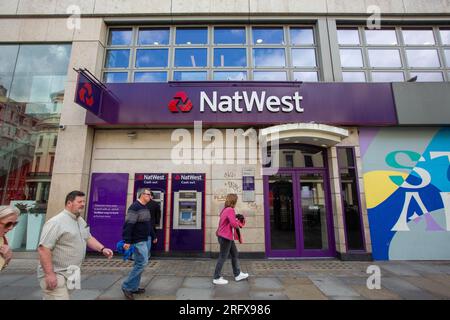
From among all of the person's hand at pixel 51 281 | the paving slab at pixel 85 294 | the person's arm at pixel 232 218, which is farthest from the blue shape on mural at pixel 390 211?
the person's hand at pixel 51 281

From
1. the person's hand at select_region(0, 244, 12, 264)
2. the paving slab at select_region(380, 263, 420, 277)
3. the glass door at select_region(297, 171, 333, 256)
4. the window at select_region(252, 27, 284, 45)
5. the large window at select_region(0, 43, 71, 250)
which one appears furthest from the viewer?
the window at select_region(252, 27, 284, 45)

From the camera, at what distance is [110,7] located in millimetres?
8141

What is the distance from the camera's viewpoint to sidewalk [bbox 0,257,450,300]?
14.1 feet

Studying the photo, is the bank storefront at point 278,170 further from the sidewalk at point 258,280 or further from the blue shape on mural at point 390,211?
the sidewalk at point 258,280

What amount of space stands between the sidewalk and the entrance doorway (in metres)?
0.47

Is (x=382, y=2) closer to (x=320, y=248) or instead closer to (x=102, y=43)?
(x=320, y=248)

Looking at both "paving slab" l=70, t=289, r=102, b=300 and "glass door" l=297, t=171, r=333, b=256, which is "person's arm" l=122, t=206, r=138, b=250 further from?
"glass door" l=297, t=171, r=333, b=256

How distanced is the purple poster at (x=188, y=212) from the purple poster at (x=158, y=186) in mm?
244

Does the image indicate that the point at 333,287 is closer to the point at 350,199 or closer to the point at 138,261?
the point at 350,199

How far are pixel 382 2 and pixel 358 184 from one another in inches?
251

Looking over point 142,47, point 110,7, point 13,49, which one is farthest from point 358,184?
point 13,49

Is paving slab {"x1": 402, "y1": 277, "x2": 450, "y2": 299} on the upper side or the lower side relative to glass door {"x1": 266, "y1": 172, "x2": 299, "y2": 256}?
lower

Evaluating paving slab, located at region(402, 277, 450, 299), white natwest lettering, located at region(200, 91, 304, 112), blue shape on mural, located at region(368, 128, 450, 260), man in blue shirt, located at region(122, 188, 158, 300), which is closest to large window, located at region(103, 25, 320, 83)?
white natwest lettering, located at region(200, 91, 304, 112)

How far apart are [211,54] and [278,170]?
14.8 feet
